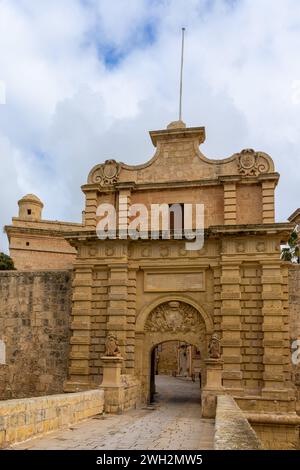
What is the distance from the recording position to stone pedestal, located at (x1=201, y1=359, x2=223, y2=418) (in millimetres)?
12430

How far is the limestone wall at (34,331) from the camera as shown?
17.3 m

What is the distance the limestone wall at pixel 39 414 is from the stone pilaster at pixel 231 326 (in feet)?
16.1

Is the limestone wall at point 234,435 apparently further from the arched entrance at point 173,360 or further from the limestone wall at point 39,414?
the arched entrance at point 173,360

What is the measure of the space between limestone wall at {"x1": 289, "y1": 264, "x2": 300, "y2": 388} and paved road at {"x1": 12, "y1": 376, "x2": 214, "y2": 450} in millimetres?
3488

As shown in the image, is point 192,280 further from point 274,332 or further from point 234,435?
point 234,435

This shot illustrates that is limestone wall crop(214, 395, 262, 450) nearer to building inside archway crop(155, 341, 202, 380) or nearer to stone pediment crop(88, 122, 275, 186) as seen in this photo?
stone pediment crop(88, 122, 275, 186)

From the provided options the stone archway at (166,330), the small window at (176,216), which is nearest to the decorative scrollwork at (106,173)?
the small window at (176,216)

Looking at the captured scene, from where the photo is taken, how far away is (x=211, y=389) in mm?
12945

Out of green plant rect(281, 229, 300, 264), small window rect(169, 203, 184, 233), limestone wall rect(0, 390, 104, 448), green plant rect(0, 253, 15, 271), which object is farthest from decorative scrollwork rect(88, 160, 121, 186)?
green plant rect(281, 229, 300, 264)

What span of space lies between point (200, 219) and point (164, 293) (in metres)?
2.66

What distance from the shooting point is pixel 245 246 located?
15578 millimetres

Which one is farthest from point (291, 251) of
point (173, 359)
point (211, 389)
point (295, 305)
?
point (211, 389)

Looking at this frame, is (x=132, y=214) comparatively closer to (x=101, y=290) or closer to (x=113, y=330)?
(x=101, y=290)
